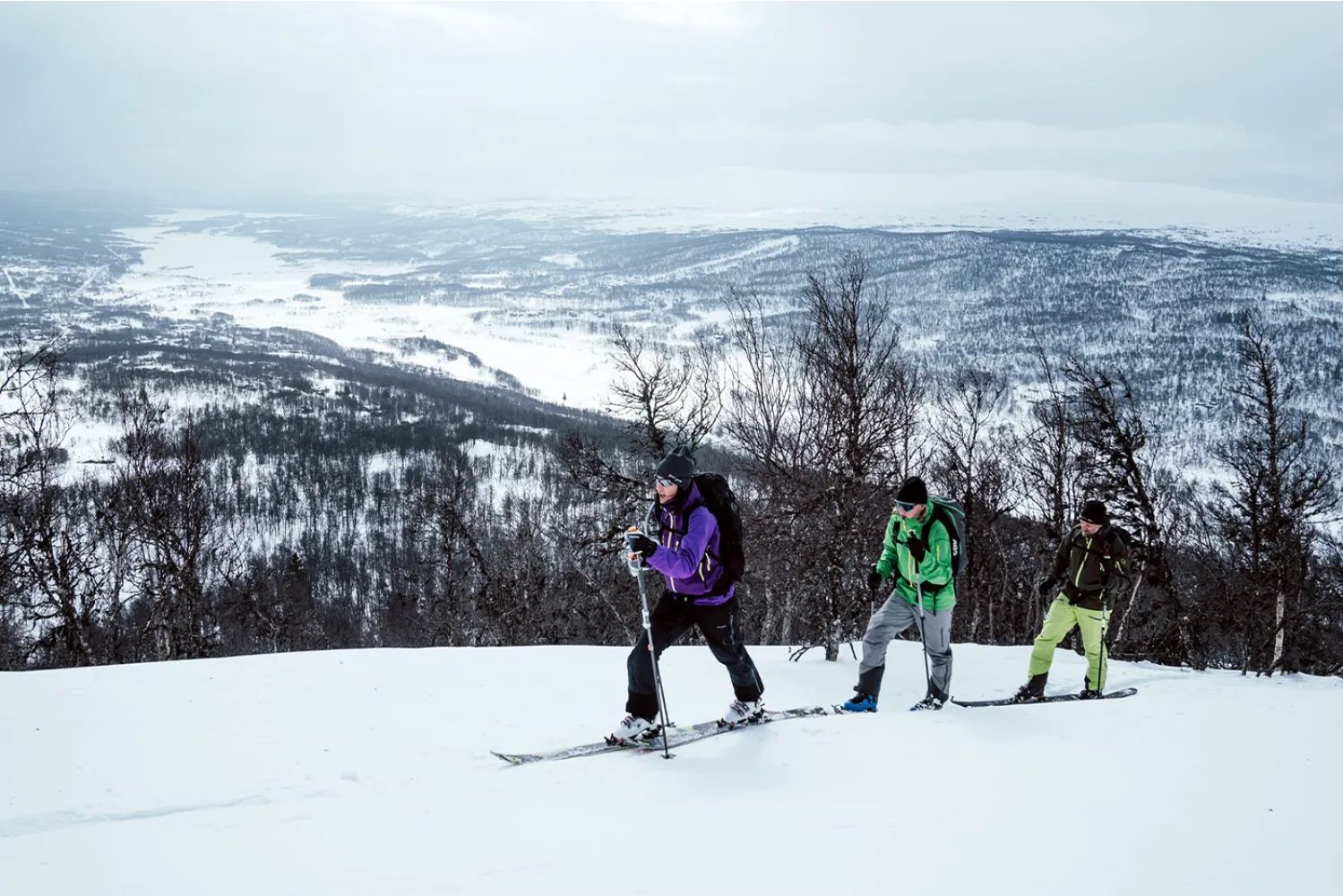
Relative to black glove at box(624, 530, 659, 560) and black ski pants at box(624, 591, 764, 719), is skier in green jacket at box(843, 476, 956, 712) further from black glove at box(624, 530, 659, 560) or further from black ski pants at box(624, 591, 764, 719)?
black glove at box(624, 530, 659, 560)

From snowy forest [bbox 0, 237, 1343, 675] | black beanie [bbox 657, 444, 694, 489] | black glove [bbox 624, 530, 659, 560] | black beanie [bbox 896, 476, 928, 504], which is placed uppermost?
black beanie [bbox 657, 444, 694, 489]

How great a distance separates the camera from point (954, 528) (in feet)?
→ 21.0

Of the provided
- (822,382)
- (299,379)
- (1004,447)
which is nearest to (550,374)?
(299,379)

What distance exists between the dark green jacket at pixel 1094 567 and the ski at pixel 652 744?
302 centimetres

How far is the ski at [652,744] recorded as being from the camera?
5195 millimetres

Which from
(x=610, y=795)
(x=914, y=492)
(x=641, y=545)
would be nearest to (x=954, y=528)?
(x=914, y=492)

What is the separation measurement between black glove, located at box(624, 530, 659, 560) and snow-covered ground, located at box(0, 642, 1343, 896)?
141cm

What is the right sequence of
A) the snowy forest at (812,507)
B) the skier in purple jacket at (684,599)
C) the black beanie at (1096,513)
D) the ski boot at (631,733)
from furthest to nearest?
→ 1. the snowy forest at (812,507)
2. the black beanie at (1096,513)
3. the ski boot at (631,733)
4. the skier in purple jacket at (684,599)

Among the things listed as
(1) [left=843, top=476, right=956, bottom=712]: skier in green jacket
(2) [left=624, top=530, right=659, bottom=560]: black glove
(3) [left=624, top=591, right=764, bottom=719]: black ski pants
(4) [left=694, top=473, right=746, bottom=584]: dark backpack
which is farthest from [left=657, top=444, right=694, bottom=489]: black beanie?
(1) [left=843, top=476, right=956, bottom=712]: skier in green jacket

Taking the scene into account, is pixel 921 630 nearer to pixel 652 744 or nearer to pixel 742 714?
pixel 742 714

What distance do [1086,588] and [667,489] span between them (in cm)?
453

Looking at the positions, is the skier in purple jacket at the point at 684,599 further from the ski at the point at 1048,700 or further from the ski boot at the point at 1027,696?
the ski boot at the point at 1027,696

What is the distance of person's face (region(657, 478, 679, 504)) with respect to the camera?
5.11 m

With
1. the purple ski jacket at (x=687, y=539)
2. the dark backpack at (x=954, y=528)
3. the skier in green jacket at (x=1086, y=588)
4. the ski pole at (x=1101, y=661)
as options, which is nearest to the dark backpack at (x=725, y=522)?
the purple ski jacket at (x=687, y=539)
